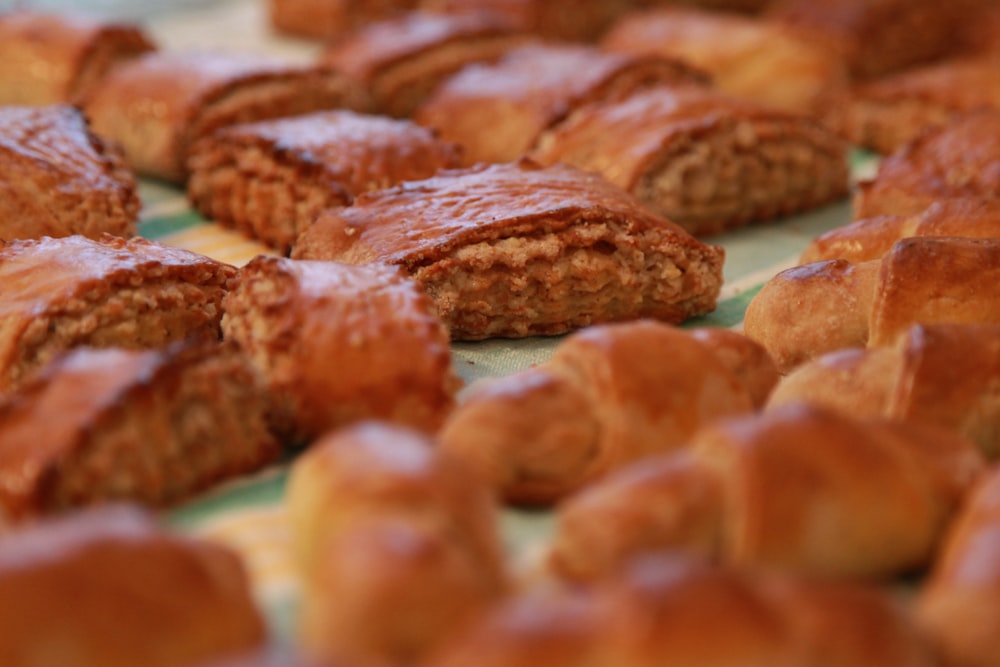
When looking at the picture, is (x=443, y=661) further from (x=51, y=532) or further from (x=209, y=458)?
(x=209, y=458)

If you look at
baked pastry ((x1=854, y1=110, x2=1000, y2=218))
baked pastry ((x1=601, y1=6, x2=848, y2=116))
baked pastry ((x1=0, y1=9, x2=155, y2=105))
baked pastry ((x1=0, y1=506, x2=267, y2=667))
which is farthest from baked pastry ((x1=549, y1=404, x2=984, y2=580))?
baked pastry ((x1=0, y1=9, x2=155, y2=105))

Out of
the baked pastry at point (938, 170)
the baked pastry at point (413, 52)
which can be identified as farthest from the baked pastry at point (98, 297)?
the baked pastry at point (413, 52)

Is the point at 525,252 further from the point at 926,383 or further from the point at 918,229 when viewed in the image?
the point at 926,383

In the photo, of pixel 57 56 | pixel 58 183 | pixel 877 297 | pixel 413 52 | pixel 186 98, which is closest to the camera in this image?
pixel 877 297

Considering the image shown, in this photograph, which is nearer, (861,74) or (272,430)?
(272,430)

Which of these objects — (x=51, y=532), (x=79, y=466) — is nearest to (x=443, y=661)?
(x=51, y=532)

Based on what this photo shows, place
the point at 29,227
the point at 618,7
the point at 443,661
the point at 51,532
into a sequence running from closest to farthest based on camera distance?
1. the point at 443,661
2. the point at 51,532
3. the point at 29,227
4. the point at 618,7

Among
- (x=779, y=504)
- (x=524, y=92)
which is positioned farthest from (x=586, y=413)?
(x=524, y=92)
